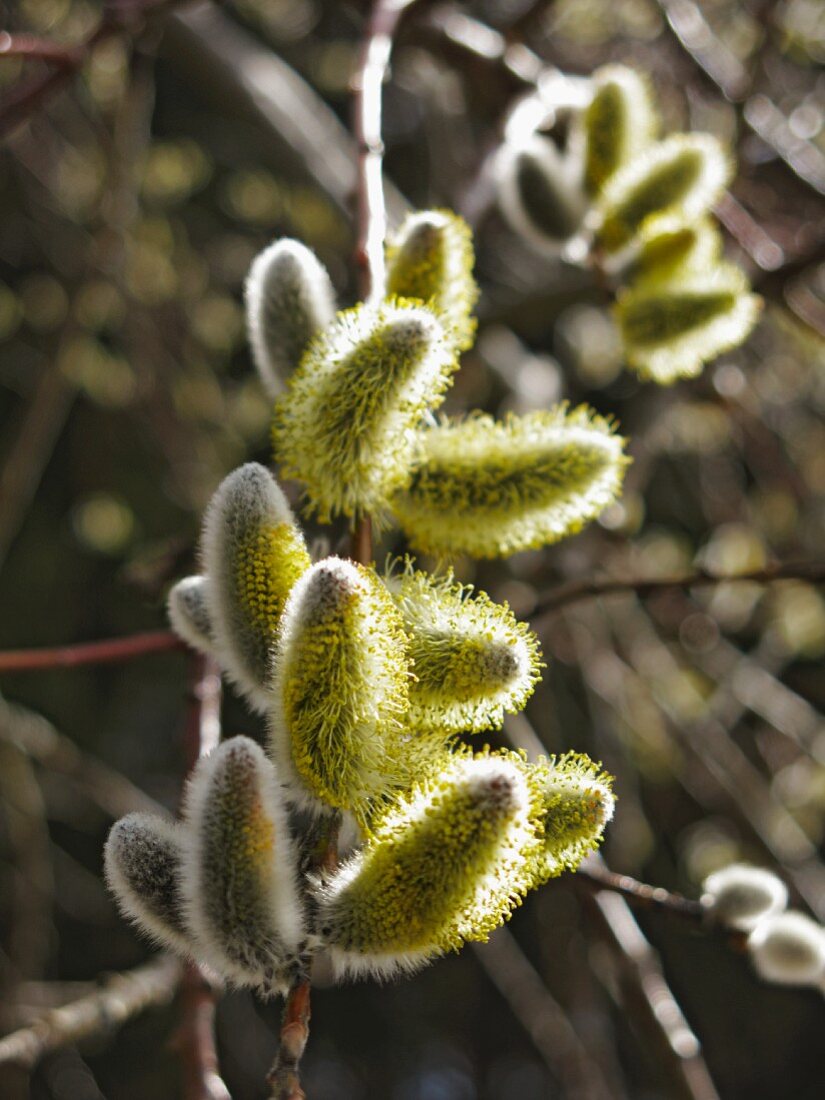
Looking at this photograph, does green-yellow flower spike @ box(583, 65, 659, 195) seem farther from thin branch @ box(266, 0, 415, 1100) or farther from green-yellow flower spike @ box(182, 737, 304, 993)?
green-yellow flower spike @ box(182, 737, 304, 993)

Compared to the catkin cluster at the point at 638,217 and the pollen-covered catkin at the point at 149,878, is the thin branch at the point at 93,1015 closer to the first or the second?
the pollen-covered catkin at the point at 149,878

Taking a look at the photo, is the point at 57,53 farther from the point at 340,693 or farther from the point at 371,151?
the point at 340,693

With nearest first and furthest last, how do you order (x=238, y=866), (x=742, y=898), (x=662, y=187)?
(x=238, y=866) < (x=742, y=898) < (x=662, y=187)

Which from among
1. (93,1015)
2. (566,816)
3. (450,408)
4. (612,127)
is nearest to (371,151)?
(612,127)

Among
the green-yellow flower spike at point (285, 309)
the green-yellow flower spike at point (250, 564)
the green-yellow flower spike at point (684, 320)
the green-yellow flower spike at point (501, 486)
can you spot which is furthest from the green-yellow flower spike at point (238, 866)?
the green-yellow flower spike at point (684, 320)

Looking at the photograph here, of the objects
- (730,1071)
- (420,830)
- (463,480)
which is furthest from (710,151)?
(730,1071)

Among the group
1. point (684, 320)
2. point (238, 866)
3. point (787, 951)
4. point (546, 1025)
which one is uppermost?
point (684, 320)

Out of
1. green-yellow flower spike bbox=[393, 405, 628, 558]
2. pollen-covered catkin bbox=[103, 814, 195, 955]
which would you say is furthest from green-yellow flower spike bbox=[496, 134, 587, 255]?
pollen-covered catkin bbox=[103, 814, 195, 955]
